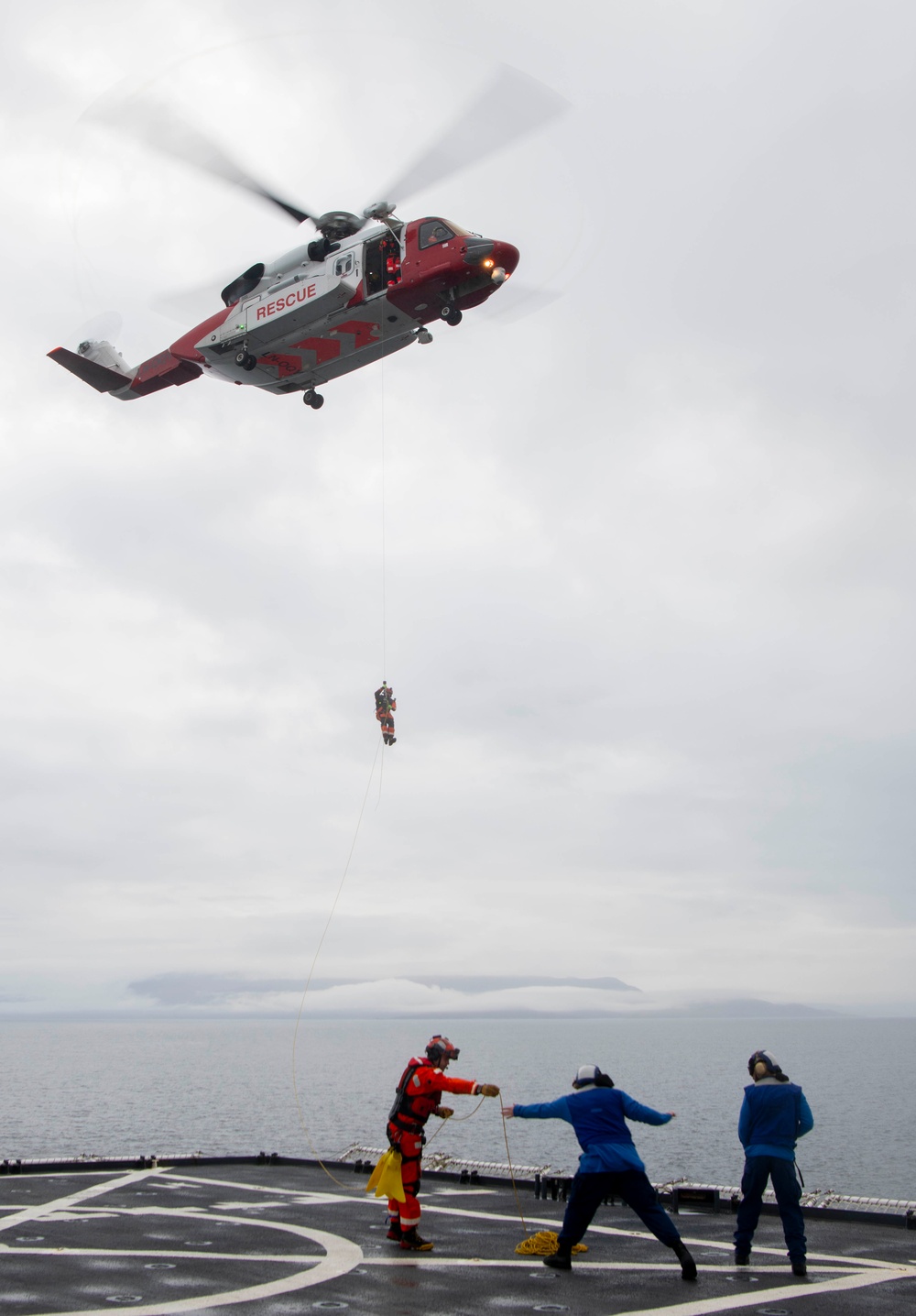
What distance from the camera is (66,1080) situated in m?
127

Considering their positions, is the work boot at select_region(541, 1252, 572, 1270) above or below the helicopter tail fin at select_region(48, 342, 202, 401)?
below

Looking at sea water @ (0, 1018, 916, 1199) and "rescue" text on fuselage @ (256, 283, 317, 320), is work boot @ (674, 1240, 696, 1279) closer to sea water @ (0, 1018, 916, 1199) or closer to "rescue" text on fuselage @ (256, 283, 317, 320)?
sea water @ (0, 1018, 916, 1199)

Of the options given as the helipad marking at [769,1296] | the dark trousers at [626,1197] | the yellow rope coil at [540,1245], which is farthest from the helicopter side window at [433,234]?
the helipad marking at [769,1296]

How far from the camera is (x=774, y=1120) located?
10312mm

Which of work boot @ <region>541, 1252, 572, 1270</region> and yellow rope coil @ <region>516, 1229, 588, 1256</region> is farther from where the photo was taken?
yellow rope coil @ <region>516, 1229, 588, 1256</region>

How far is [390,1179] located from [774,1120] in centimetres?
421

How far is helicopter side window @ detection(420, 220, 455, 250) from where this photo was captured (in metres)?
19.7

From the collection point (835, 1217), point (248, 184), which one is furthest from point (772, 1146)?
point (248, 184)

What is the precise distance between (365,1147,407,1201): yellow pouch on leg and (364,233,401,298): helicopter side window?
50.0 feet

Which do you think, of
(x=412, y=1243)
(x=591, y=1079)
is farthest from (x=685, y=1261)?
(x=412, y=1243)

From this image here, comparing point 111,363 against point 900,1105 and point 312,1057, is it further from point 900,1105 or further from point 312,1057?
point 312,1057

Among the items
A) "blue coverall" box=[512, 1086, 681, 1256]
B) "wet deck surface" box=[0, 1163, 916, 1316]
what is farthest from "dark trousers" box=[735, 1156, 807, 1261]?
"blue coverall" box=[512, 1086, 681, 1256]

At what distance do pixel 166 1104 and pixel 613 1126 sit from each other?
308 ft

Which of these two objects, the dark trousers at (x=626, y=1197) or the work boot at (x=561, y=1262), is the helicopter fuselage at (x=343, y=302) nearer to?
the dark trousers at (x=626, y=1197)
